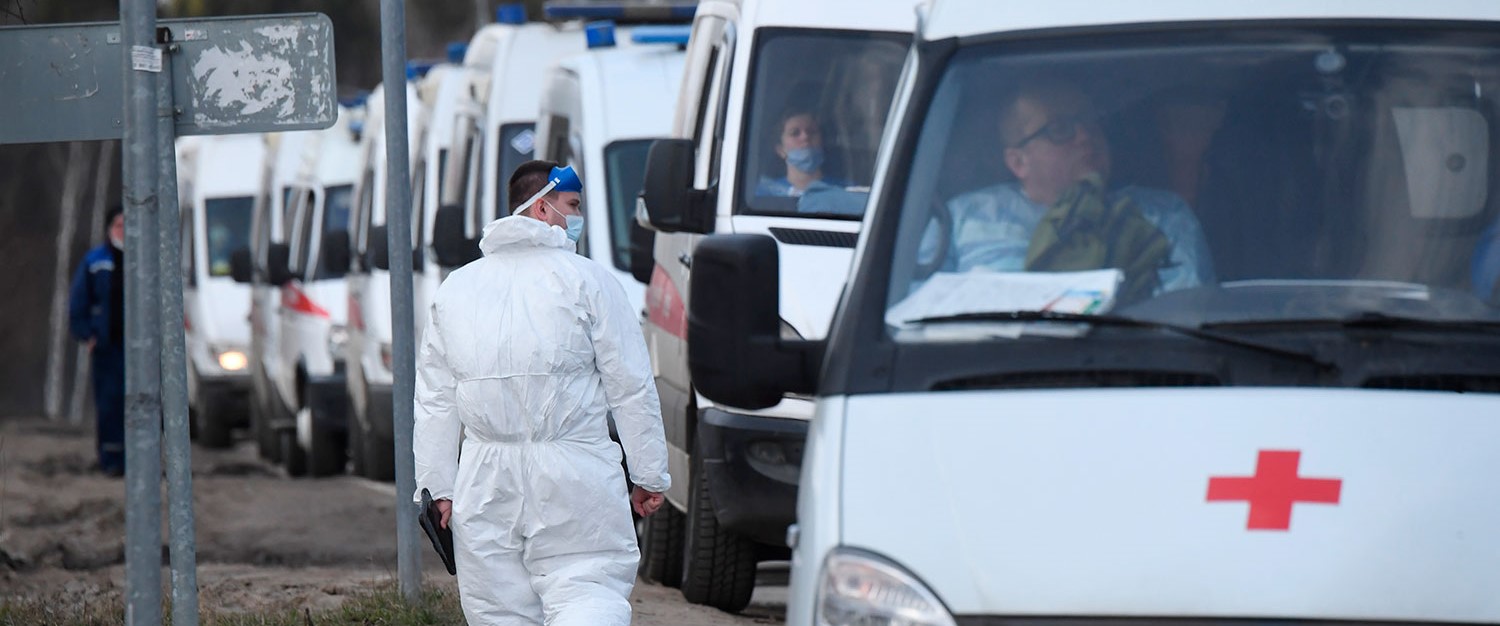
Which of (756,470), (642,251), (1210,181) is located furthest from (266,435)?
(1210,181)

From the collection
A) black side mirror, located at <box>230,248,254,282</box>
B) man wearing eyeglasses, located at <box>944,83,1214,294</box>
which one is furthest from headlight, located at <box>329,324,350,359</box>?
man wearing eyeglasses, located at <box>944,83,1214,294</box>

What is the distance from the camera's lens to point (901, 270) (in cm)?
454

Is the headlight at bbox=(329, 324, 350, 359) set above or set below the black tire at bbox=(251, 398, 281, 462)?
above

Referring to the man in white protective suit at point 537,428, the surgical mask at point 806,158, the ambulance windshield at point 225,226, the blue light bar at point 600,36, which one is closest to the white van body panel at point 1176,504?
the man in white protective suit at point 537,428

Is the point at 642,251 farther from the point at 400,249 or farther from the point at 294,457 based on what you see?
the point at 294,457

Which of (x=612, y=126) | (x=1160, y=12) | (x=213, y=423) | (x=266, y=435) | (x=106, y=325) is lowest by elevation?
(x=213, y=423)

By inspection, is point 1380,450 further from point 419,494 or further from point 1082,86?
point 419,494

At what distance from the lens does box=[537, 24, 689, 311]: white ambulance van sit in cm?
1070

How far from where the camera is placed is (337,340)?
17078 mm

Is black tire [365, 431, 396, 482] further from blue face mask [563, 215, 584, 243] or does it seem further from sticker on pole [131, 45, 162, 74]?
sticker on pole [131, 45, 162, 74]

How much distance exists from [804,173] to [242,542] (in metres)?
5.15

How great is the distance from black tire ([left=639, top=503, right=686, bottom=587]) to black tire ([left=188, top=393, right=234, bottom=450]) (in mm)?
12579

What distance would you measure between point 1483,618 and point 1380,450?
31 cm


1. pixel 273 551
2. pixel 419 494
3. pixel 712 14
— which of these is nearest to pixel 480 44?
pixel 273 551
